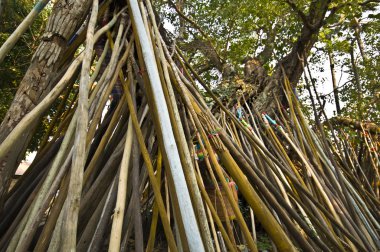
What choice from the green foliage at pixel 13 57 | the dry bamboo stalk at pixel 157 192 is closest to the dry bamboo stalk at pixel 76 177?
the dry bamboo stalk at pixel 157 192

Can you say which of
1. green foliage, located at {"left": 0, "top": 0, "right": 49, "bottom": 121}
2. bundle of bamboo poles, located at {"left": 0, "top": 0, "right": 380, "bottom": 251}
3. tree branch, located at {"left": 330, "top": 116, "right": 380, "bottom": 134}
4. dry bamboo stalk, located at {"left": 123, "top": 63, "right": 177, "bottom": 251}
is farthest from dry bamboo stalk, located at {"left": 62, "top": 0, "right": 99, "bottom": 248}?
green foliage, located at {"left": 0, "top": 0, "right": 49, "bottom": 121}

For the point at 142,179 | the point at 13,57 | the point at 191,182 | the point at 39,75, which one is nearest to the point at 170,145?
the point at 191,182

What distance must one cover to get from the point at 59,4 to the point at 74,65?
236 millimetres

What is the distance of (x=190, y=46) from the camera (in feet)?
7.64

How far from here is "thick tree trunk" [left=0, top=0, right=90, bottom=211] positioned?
69 cm

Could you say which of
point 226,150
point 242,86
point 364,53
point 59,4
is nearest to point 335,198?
point 226,150

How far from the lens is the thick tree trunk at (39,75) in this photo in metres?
0.69

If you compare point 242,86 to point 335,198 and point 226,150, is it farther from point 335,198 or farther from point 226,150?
point 226,150

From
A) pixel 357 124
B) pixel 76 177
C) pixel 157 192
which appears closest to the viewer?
pixel 76 177

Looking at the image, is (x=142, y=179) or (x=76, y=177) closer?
(x=76, y=177)

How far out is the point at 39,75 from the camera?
0.74 m

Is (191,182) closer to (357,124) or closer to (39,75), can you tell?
(39,75)

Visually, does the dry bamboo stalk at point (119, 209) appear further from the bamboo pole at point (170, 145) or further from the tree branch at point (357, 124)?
the tree branch at point (357, 124)

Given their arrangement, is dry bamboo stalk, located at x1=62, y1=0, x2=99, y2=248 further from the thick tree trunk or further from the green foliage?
the green foliage
